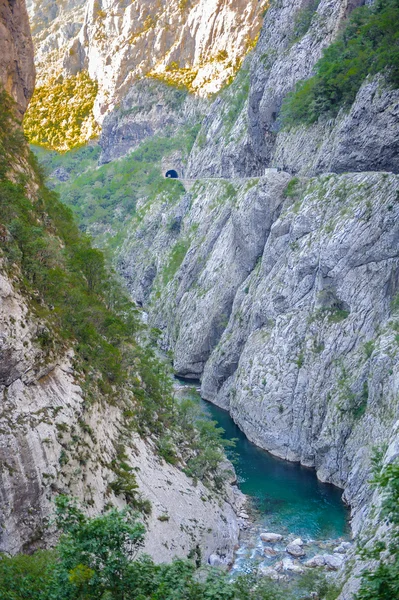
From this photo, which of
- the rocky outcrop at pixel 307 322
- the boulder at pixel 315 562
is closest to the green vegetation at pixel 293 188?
the rocky outcrop at pixel 307 322

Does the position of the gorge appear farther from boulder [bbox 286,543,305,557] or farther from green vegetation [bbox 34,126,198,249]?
green vegetation [bbox 34,126,198,249]

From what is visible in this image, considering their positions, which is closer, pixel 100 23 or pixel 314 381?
pixel 314 381

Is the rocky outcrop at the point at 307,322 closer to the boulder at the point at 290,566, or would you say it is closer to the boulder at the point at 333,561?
the boulder at the point at 333,561

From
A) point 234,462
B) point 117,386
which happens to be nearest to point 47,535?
point 117,386

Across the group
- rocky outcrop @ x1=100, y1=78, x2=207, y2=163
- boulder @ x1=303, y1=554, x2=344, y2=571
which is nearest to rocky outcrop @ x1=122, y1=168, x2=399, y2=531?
boulder @ x1=303, y1=554, x2=344, y2=571

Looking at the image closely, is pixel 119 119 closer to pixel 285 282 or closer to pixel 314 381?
pixel 285 282

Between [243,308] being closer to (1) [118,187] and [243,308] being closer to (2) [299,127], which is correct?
(2) [299,127]

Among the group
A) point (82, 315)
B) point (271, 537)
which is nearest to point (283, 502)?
point (271, 537)
